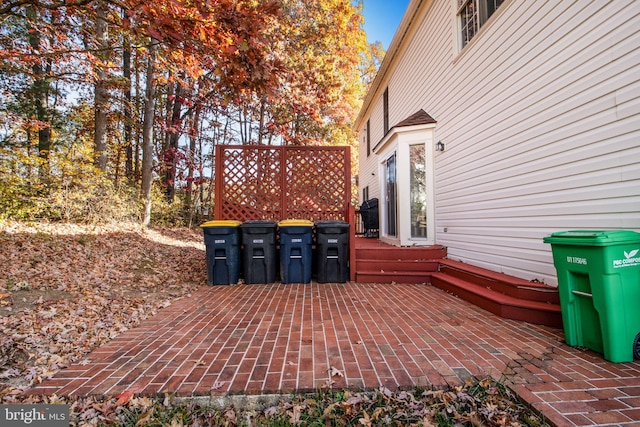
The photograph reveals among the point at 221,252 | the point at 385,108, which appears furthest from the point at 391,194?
the point at 221,252

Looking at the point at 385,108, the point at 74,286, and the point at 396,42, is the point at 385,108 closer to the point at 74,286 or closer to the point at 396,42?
the point at 396,42

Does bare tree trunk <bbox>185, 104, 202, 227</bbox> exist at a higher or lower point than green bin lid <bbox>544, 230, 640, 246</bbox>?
higher

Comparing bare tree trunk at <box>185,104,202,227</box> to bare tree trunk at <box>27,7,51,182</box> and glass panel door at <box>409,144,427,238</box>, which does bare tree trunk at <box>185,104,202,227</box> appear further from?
glass panel door at <box>409,144,427,238</box>

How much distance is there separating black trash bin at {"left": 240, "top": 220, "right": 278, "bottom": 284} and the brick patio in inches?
55.6

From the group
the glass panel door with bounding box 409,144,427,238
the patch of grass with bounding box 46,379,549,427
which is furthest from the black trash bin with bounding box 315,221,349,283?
the patch of grass with bounding box 46,379,549,427

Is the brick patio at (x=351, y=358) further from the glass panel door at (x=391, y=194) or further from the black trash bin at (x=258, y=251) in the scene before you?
the glass panel door at (x=391, y=194)

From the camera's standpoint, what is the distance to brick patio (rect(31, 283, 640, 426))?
5.82 feet

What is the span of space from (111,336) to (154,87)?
8.29m

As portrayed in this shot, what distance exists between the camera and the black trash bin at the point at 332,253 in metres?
4.84

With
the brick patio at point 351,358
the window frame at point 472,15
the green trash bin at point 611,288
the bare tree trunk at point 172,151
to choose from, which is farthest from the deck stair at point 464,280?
the bare tree trunk at point 172,151

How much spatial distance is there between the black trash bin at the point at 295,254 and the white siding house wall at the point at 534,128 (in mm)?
2692

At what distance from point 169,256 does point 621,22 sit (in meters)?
7.62

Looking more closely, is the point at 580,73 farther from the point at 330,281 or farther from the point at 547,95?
the point at 330,281

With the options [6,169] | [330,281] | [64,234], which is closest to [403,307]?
[330,281]
